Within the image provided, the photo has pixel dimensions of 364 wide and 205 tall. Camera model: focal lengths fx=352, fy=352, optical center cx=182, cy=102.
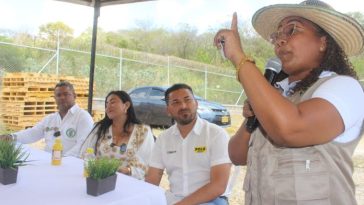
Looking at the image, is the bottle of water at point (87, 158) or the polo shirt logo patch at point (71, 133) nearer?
the bottle of water at point (87, 158)

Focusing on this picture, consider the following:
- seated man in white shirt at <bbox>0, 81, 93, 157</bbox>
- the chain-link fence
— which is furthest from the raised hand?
the chain-link fence

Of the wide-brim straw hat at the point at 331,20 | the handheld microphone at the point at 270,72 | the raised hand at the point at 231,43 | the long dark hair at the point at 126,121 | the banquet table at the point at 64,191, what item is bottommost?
the banquet table at the point at 64,191

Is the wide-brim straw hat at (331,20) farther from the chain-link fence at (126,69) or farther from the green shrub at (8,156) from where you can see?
the chain-link fence at (126,69)

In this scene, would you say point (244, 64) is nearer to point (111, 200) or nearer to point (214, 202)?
point (111, 200)

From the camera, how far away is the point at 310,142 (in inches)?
36.0

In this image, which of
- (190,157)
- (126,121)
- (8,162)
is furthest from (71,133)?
(8,162)

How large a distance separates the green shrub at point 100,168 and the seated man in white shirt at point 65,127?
5.65 feet

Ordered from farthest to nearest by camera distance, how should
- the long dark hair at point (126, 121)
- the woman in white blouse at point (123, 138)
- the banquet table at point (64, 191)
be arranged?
the long dark hair at point (126, 121)
the woman in white blouse at point (123, 138)
the banquet table at point (64, 191)

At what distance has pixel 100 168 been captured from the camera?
169 cm

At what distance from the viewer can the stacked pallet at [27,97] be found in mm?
6918

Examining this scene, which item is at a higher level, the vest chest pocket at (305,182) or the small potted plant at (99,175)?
the vest chest pocket at (305,182)

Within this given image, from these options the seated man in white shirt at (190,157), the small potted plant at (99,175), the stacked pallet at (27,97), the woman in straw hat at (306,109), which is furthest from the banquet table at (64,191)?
the stacked pallet at (27,97)

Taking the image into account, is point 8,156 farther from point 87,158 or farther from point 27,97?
point 27,97

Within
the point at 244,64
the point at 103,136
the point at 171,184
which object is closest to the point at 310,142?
the point at 244,64
